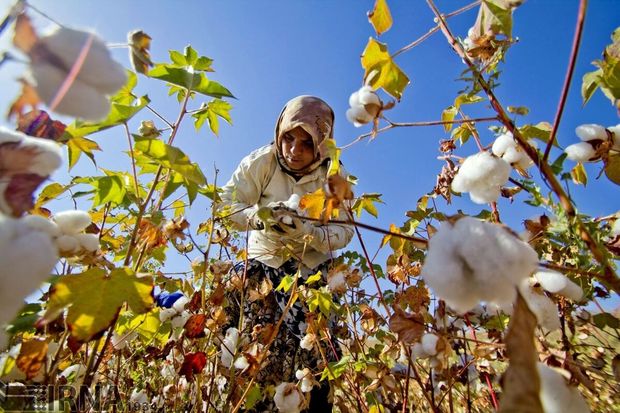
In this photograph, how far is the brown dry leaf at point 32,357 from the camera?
67cm

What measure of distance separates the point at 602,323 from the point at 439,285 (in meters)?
0.72

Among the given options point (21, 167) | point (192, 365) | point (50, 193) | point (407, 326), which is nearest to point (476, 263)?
point (407, 326)

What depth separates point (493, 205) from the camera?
0.98 metres

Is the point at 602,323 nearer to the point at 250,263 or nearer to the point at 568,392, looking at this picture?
the point at 568,392

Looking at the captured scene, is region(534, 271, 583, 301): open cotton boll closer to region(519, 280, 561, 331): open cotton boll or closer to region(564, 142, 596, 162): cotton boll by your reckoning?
region(519, 280, 561, 331): open cotton boll

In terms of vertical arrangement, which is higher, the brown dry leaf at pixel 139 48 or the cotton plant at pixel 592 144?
the brown dry leaf at pixel 139 48

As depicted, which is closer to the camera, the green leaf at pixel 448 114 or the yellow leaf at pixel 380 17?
the yellow leaf at pixel 380 17

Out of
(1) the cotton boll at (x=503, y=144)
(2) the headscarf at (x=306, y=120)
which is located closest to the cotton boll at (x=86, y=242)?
(1) the cotton boll at (x=503, y=144)

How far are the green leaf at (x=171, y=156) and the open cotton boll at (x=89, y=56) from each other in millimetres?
158

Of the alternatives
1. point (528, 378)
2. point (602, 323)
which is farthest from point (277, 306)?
point (528, 378)

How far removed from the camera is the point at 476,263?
49 cm

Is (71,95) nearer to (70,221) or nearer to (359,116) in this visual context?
(70,221)

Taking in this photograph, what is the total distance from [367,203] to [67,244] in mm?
957

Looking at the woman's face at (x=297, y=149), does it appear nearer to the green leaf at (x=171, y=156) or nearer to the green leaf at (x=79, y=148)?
the green leaf at (x=79, y=148)
